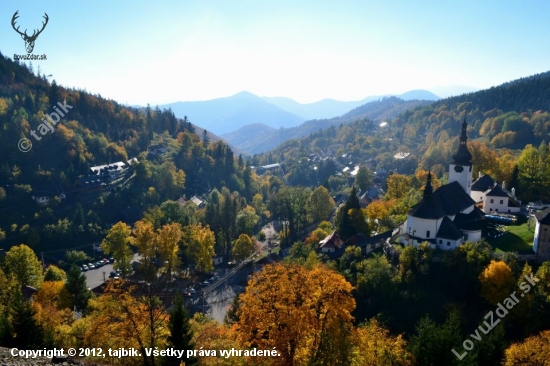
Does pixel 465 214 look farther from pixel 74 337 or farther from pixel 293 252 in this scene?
pixel 74 337

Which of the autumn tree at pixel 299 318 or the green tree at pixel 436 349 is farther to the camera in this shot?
the green tree at pixel 436 349

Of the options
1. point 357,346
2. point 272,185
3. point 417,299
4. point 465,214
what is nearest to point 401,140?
point 272,185

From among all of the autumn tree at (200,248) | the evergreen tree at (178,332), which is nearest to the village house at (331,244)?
the autumn tree at (200,248)

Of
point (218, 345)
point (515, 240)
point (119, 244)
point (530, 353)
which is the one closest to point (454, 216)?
point (515, 240)

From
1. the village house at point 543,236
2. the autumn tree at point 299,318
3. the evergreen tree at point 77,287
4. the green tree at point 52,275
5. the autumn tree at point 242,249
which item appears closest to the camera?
the autumn tree at point 299,318

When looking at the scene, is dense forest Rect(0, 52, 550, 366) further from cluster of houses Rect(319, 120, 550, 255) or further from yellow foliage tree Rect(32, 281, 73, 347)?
cluster of houses Rect(319, 120, 550, 255)

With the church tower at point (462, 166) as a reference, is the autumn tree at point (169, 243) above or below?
below

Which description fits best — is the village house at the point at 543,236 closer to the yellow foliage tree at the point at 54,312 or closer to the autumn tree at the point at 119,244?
the yellow foliage tree at the point at 54,312

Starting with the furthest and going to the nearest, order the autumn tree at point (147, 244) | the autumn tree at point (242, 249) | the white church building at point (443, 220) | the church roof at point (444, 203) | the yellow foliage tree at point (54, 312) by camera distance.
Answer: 1. the autumn tree at point (242, 249)
2. the autumn tree at point (147, 244)
3. the church roof at point (444, 203)
4. the white church building at point (443, 220)
5. the yellow foliage tree at point (54, 312)
